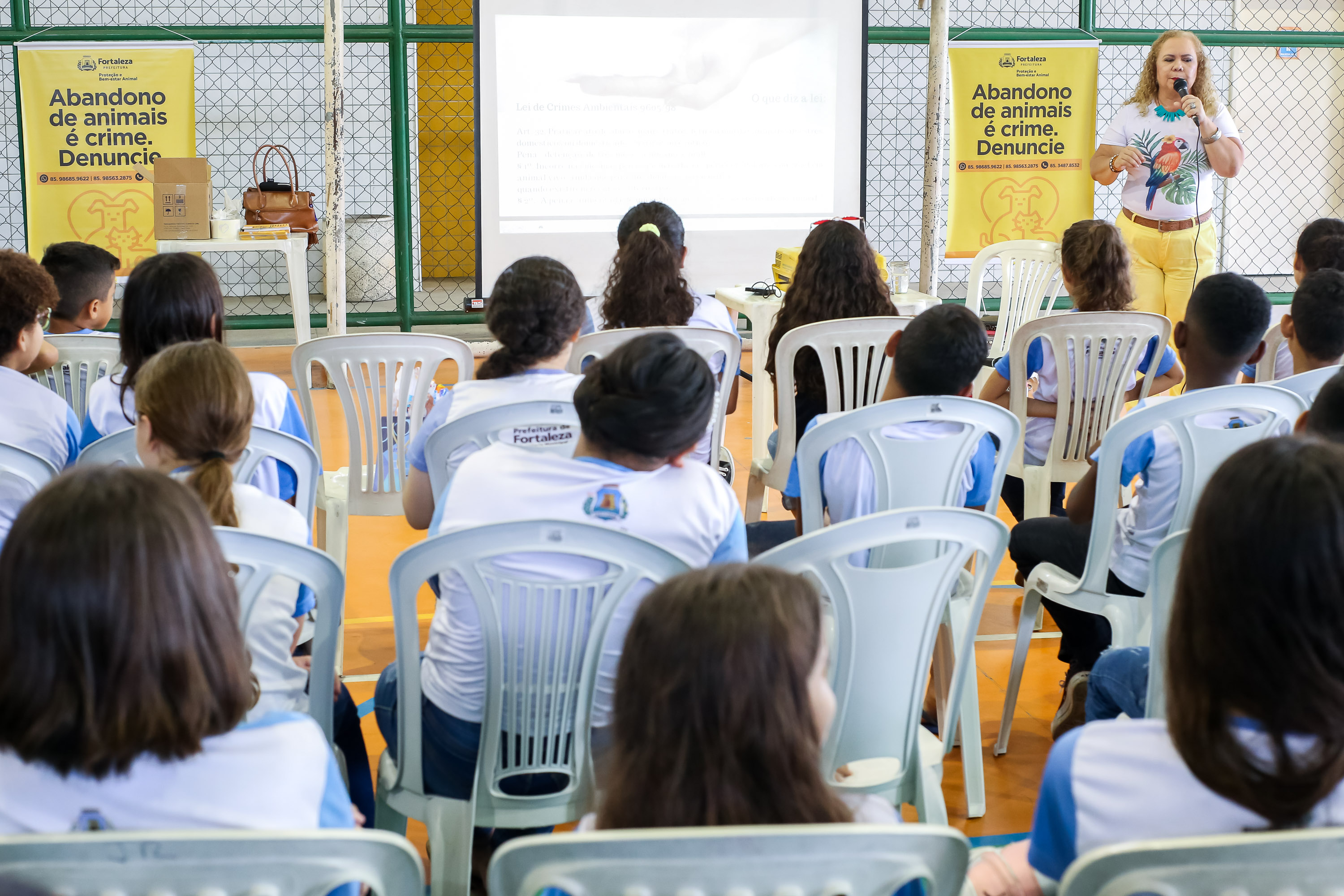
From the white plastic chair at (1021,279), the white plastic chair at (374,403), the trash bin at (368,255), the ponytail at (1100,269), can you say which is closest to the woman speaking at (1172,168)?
the white plastic chair at (1021,279)

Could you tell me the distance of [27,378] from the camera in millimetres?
2334

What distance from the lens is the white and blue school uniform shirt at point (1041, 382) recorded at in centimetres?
330

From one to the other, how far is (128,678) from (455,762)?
79cm

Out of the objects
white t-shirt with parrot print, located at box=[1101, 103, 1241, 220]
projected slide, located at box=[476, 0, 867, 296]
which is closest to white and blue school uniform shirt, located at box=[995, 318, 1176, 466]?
white t-shirt with parrot print, located at box=[1101, 103, 1241, 220]

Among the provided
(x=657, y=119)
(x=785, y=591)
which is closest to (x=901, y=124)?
(x=657, y=119)

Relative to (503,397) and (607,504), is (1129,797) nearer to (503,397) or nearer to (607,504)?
(607,504)

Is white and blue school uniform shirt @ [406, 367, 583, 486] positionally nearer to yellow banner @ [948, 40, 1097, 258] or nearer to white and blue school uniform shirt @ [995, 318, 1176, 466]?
white and blue school uniform shirt @ [995, 318, 1176, 466]

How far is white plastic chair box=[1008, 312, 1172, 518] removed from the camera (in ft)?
10.4

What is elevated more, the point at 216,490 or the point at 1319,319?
the point at 1319,319

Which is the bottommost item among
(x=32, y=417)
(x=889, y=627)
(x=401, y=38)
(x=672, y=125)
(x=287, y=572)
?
(x=889, y=627)

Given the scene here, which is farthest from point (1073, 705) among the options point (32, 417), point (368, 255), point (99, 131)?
point (368, 255)

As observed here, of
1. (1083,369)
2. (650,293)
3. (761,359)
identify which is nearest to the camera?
(1083,369)

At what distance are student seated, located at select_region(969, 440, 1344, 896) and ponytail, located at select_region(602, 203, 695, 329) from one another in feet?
8.03

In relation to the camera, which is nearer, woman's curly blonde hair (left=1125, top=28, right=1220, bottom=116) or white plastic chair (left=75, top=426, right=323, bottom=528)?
white plastic chair (left=75, top=426, right=323, bottom=528)
